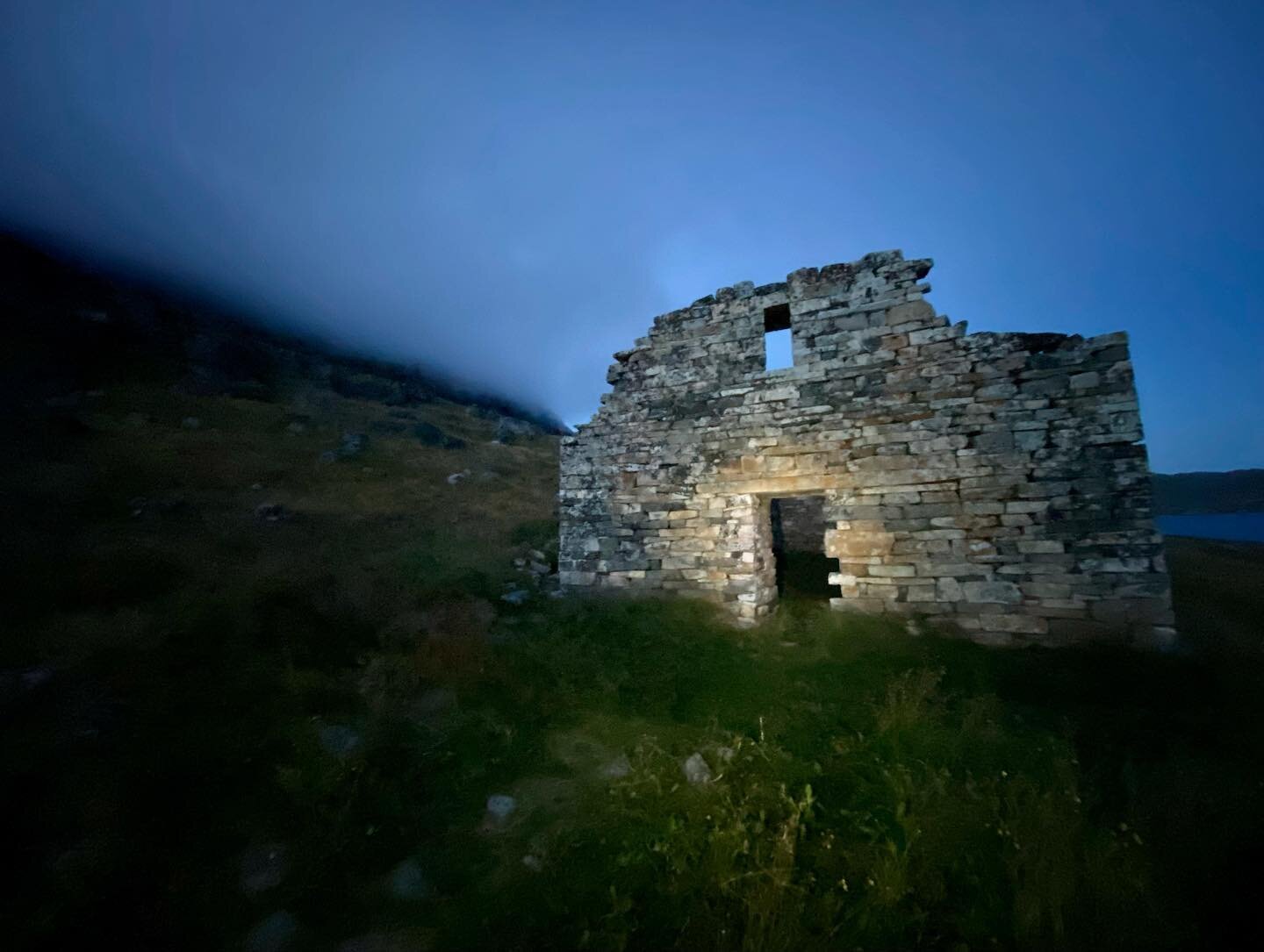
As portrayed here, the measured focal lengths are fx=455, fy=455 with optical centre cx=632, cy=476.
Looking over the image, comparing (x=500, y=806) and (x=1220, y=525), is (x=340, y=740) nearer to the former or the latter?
(x=500, y=806)

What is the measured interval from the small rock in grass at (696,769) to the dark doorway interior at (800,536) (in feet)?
23.3

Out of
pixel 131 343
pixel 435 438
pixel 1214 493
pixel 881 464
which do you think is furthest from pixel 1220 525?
pixel 131 343

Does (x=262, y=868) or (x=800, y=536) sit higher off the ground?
(x=800, y=536)

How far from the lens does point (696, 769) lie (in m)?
3.87

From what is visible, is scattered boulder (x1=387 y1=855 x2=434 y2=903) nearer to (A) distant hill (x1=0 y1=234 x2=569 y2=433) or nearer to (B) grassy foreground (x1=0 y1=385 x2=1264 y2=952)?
(B) grassy foreground (x1=0 y1=385 x2=1264 y2=952)

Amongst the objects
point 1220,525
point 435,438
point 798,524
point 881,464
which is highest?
point 435,438

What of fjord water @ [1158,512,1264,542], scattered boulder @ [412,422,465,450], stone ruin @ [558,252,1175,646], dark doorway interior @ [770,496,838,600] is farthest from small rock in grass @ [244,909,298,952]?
fjord water @ [1158,512,1264,542]

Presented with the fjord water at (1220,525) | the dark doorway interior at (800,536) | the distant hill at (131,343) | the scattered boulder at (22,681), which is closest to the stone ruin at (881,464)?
the dark doorway interior at (800,536)

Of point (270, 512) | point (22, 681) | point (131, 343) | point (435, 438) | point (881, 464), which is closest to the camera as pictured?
point (22, 681)

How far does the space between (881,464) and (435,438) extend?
81.4 ft

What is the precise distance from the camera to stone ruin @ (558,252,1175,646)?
19.1 ft

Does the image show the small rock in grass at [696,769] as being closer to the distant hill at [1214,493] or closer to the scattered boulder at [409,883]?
the scattered boulder at [409,883]

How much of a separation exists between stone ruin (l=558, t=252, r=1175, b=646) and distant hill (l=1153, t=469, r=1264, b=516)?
198 ft

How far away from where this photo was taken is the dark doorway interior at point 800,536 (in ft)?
35.9
